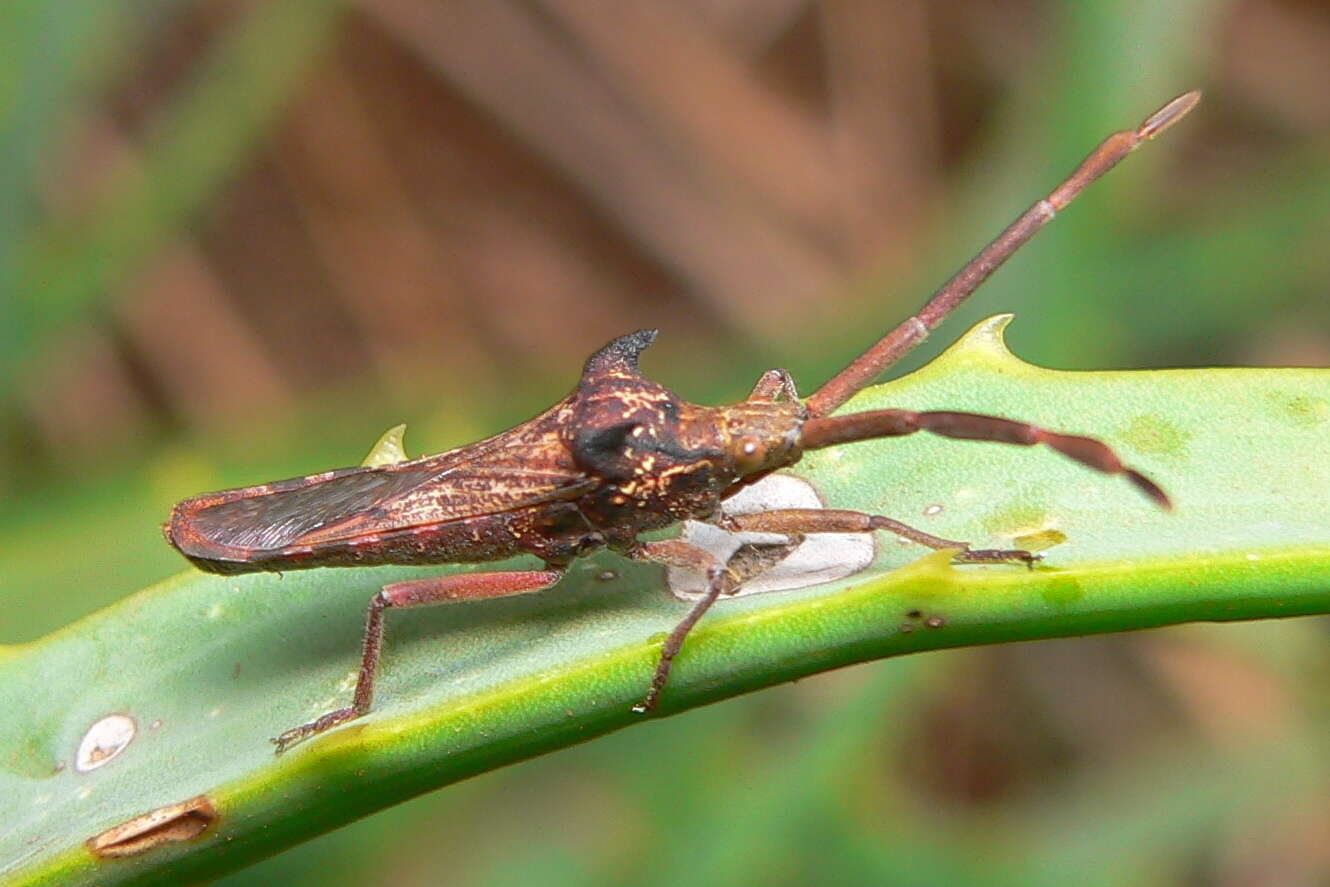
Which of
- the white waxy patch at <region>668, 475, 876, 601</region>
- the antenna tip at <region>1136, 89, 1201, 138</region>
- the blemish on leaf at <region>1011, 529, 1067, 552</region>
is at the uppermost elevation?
the antenna tip at <region>1136, 89, 1201, 138</region>

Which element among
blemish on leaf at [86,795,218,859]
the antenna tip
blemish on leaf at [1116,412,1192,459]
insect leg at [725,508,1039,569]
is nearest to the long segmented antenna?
the antenna tip

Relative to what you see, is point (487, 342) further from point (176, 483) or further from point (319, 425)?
point (176, 483)

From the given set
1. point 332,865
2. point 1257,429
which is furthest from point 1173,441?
point 332,865

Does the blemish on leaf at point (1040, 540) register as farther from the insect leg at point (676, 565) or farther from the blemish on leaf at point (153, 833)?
the blemish on leaf at point (153, 833)

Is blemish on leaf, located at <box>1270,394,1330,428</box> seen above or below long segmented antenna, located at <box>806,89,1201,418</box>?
below

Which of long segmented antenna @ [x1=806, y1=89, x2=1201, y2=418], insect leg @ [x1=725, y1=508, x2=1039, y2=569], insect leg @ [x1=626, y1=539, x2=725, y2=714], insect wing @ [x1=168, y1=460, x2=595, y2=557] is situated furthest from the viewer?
insect wing @ [x1=168, y1=460, x2=595, y2=557]

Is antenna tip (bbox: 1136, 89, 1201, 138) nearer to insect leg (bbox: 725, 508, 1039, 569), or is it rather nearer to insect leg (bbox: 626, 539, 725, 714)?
insect leg (bbox: 725, 508, 1039, 569)

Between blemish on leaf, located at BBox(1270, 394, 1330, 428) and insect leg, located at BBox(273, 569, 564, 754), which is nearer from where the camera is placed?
blemish on leaf, located at BBox(1270, 394, 1330, 428)
